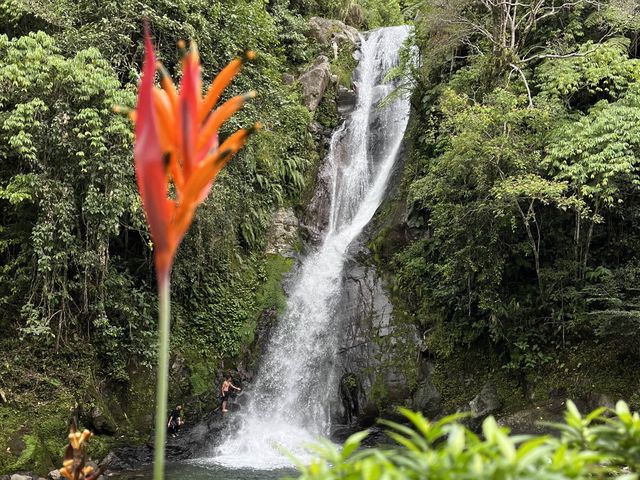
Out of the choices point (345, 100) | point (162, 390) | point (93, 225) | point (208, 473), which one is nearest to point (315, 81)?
point (345, 100)

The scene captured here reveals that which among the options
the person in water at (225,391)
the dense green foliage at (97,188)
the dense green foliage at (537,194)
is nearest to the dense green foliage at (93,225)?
the dense green foliage at (97,188)

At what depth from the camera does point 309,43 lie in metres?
23.2

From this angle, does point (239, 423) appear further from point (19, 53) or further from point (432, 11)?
point (432, 11)

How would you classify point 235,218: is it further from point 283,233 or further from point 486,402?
point 486,402

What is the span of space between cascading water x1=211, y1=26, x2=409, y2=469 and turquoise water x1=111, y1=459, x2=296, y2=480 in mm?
403

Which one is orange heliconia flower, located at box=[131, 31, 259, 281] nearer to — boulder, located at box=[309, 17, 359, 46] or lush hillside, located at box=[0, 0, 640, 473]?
lush hillside, located at box=[0, 0, 640, 473]

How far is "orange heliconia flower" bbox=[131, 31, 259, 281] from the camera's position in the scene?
1888 mm

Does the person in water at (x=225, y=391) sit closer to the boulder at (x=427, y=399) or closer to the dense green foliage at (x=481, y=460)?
the boulder at (x=427, y=399)

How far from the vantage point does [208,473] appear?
32.6ft

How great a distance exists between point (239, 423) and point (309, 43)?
1689cm

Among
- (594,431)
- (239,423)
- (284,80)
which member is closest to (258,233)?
(239,423)

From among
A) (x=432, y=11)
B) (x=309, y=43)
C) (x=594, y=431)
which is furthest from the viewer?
(x=309, y=43)

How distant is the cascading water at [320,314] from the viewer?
12.1 meters

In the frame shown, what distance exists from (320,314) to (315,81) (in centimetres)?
1019
